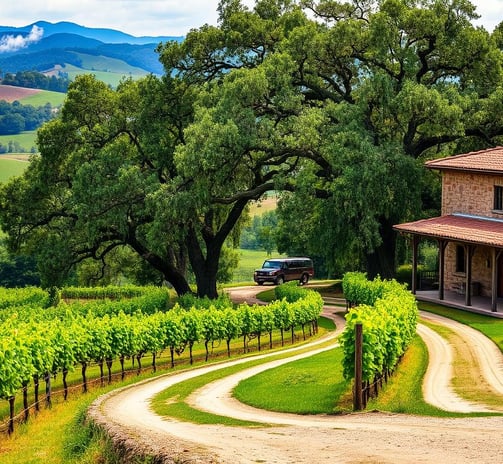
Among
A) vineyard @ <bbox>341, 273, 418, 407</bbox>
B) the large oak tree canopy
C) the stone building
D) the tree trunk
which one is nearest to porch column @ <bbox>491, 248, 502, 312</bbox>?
the stone building

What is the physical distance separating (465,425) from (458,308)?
25.0 m

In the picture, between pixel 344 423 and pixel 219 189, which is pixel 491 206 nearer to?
pixel 219 189

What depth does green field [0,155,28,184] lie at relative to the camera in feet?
593

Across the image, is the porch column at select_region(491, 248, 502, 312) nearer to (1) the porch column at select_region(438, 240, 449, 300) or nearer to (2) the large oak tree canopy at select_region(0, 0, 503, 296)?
(1) the porch column at select_region(438, 240, 449, 300)

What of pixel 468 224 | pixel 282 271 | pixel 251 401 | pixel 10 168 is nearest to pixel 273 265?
pixel 282 271

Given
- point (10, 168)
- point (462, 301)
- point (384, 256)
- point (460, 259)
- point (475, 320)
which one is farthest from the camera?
point (10, 168)

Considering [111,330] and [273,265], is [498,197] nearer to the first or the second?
[111,330]

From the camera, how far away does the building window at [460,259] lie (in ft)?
153

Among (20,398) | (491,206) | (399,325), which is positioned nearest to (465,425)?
(399,325)

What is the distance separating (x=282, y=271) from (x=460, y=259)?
18.5m

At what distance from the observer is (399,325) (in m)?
26.7

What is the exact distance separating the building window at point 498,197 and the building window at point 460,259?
340cm

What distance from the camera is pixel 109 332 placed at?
30641 mm

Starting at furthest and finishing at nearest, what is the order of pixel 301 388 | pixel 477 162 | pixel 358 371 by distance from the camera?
1. pixel 477 162
2. pixel 301 388
3. pixel 358 371
